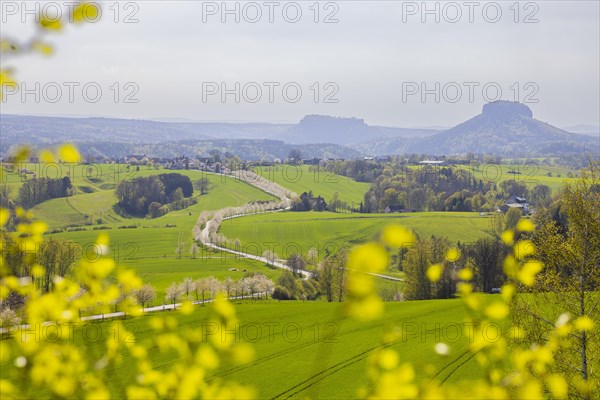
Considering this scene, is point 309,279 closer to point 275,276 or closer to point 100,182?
point 275,276

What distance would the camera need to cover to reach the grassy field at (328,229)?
97.7 metres

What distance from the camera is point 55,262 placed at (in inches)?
2389

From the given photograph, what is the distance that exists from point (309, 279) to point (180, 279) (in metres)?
17.3

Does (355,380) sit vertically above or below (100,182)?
below

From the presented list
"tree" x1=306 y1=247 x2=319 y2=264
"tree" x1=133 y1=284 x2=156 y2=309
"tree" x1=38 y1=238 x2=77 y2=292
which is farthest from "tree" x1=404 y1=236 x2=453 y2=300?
"tree" x1=38 y1=238 x2=77 y2=292

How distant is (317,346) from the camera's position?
38625mm

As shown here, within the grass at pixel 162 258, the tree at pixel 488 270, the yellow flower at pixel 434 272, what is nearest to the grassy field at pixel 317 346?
the tree at pixel 488 270

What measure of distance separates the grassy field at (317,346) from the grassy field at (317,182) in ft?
316

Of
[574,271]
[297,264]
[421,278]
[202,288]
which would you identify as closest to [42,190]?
[297,264]

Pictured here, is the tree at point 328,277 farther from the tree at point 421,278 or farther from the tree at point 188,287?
the tree at point 188,287

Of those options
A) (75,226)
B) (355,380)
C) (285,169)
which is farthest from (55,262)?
(285,169)

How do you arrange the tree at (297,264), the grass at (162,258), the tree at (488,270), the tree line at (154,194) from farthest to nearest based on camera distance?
1. the tree line at (154,194)
2. the tree at (297,264)
3. the grass at (162,258)
4. the tree at (488,270)

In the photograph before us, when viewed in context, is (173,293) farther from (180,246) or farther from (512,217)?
(512,217)

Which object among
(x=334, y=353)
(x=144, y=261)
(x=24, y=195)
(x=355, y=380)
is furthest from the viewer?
(x=24, y=195)
